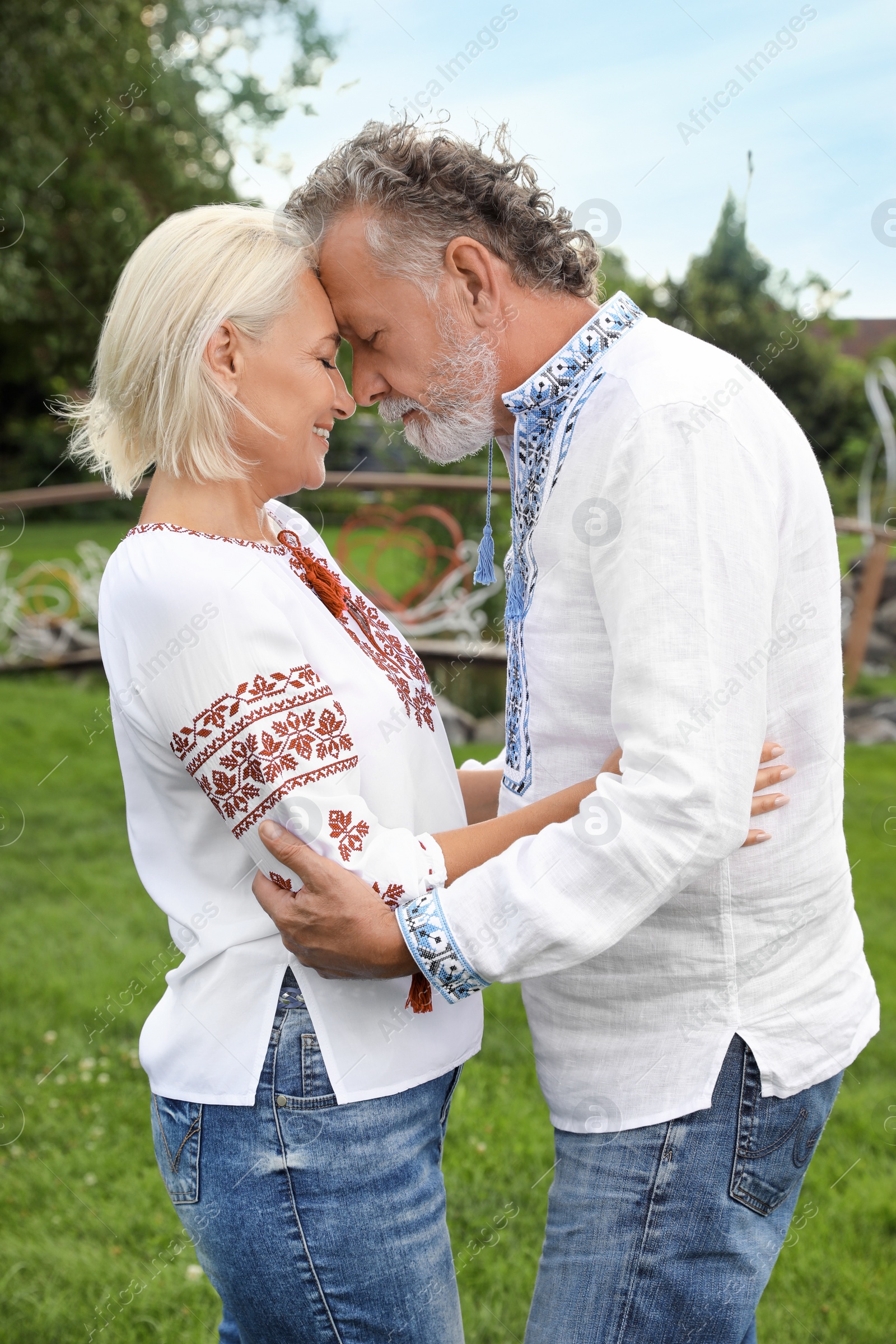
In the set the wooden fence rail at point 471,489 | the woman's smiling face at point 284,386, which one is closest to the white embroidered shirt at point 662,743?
the woman's smiling face at point 284,386

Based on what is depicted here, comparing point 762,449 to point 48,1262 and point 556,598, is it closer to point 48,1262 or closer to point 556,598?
point 556,598

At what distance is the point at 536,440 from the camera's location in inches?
73.2

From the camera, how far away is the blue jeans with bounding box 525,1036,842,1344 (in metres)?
1.67

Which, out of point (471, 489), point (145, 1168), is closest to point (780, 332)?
point (471, 489)

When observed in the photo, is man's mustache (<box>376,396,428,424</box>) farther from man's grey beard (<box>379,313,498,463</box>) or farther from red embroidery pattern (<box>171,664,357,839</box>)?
red embroidery pattern (<box>171,664,357,839</box>)

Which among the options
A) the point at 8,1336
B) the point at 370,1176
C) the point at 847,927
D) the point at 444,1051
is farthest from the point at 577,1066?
the point at 8,1336

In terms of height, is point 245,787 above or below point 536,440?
below

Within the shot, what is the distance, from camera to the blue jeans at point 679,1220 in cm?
167

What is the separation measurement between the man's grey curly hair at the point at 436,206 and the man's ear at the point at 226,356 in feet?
0.99

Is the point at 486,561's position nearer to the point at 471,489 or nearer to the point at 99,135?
the point at 471,489

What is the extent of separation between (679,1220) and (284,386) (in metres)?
1.42

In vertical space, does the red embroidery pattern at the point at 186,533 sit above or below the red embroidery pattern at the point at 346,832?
above

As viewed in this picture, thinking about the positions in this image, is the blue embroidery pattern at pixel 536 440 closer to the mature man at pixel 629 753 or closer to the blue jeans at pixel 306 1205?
the mature man at pixel 629 753

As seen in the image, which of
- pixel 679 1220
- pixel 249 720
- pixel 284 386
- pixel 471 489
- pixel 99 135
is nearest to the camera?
pixel 249 720
